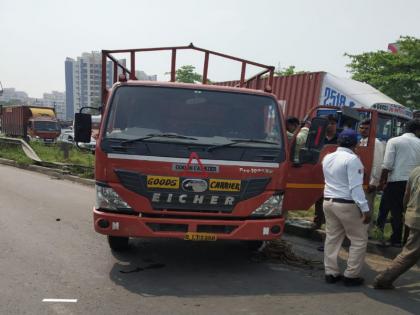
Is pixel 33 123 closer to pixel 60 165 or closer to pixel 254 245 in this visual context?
pixel 60 165

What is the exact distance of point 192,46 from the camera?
6.34m

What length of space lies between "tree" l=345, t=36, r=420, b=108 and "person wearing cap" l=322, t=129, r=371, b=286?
1939 cm

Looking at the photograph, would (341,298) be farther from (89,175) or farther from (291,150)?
(89,175)

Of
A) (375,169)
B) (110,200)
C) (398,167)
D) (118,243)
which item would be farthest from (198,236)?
(398,167)

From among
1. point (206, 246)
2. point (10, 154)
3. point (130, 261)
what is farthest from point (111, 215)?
point (10, 154)

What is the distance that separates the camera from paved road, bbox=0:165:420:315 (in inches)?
149

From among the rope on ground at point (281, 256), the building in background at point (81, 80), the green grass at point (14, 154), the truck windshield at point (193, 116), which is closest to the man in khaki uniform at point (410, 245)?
the rope on ground at point (281, 256)

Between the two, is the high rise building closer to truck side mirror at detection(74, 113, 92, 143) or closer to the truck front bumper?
truck side mirror at detection(74, 113, 92, 143)

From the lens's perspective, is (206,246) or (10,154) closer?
(206,246)

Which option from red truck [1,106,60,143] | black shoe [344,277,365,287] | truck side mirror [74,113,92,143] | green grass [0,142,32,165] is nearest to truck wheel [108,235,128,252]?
truck side mirror [74,113,92,143]

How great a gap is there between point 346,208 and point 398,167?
5.23 ft

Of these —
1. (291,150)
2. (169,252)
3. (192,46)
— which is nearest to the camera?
(291,150)

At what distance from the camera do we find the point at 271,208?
4.52 meters

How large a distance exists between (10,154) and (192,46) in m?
13.4
